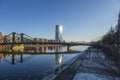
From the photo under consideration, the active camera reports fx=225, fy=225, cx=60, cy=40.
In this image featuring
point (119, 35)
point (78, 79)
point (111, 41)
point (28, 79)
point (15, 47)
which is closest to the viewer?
point (78, 79)

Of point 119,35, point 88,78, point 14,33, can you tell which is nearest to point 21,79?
point 88,78

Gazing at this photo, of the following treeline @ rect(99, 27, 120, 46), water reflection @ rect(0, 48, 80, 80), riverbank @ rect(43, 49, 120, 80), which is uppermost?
treeline @ rect(99, 27, 120, 46)

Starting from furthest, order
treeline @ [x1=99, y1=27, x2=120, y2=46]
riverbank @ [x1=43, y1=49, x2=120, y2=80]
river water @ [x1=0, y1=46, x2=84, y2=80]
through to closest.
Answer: treeline @ [x1=99, y1=27, x2=120, y2=46] → river water @ [x1=0, y1=46, x2=84, y2=80] → riverbank @ [x1=43, y1=49, x2=120, y2=80]

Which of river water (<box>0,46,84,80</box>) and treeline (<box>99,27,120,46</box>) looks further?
treeline (<box>99,27,120,46</box>)

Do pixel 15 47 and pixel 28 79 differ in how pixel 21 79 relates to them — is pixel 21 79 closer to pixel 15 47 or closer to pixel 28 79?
pixel 28 79

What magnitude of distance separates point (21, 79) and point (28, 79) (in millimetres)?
833

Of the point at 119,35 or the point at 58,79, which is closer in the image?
the point at 58,79

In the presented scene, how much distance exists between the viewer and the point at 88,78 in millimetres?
22141

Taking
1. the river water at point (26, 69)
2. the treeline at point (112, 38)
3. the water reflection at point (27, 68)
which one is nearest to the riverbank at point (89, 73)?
the water reflection at point (27, 68)

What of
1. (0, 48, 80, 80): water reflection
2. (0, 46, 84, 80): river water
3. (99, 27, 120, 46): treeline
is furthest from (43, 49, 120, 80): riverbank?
(99, 27, 120, 46): treeline

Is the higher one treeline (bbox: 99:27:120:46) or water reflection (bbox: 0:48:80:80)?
treeline (bbox: 99:27:120:46)

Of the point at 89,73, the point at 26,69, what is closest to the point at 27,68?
the point at 26,69

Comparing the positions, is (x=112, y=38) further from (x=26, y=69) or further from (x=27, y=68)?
(x=26, y=69)

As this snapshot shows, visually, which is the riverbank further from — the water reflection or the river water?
the river water
